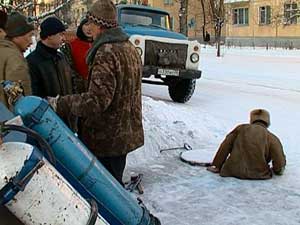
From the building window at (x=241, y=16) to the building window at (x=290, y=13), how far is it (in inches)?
237

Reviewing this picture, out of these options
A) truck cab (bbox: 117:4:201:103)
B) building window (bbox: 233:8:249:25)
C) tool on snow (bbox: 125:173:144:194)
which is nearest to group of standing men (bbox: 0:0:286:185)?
tool on snow (bbox: 125:173:144:194)

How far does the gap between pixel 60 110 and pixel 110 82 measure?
348 mm

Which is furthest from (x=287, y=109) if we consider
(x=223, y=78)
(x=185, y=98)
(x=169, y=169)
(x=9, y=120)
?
(x=9, y=120)

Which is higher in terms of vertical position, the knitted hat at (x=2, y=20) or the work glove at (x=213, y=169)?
the knitted hat at (x=2, y=20)

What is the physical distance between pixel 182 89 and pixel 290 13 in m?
30.7

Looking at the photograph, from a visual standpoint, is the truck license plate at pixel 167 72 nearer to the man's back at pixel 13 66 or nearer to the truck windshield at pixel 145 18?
the truck windshield at pixel 145 18

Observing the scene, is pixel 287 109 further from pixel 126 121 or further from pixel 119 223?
pixel 119 223

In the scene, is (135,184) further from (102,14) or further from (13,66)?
(102,14)

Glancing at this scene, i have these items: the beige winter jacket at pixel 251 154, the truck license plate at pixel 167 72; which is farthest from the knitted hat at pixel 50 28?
the truck license plate at pixel 167 72

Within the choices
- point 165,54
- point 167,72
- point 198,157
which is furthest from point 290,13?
point 198,157

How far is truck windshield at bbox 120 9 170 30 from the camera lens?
1319 centimetres

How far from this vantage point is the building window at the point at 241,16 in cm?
4812

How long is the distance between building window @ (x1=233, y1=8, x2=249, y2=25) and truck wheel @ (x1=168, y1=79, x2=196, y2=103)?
35351 mm

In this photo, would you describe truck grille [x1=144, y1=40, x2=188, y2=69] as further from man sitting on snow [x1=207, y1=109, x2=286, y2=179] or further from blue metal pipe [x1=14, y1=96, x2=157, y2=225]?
blue metal pipe [x1=14, y1=96, x2=157, y2=225]
